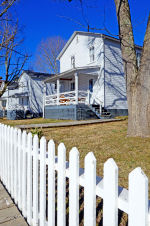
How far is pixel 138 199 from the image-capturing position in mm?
928

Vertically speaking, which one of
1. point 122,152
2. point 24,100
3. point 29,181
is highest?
point 24,100

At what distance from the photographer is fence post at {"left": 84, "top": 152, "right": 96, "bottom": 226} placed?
1212mm

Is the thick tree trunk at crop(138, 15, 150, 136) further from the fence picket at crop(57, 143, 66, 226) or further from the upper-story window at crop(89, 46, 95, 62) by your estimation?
the upper-story window at crop(89, 46, 95, 62)

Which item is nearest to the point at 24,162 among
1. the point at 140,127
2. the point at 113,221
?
the point at 113,221

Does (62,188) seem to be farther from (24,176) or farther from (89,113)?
(89,113)

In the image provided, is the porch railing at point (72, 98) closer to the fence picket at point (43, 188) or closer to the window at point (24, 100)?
the window at point (24, 100)

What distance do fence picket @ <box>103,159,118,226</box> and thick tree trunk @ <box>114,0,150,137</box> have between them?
5.20 metres

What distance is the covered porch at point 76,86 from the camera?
1432cm

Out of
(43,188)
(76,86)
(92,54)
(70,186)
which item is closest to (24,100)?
(92,54)

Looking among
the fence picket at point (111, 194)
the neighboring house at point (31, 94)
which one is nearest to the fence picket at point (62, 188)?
the fence picket at point (111, 194)

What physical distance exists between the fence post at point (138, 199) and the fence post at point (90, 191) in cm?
31

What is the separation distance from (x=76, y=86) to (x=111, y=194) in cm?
1298

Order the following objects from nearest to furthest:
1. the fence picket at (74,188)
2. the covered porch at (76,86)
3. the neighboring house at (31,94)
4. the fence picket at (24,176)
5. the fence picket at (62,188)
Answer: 1. the fence picket at (74,188)
2. the fence picket at (62,188)
3. the fence picket at (24,176)
4. the covered porch at (76,86)
5. the neighboring house at (31,94)

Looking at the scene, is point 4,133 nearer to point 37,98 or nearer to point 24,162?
point 24,162
